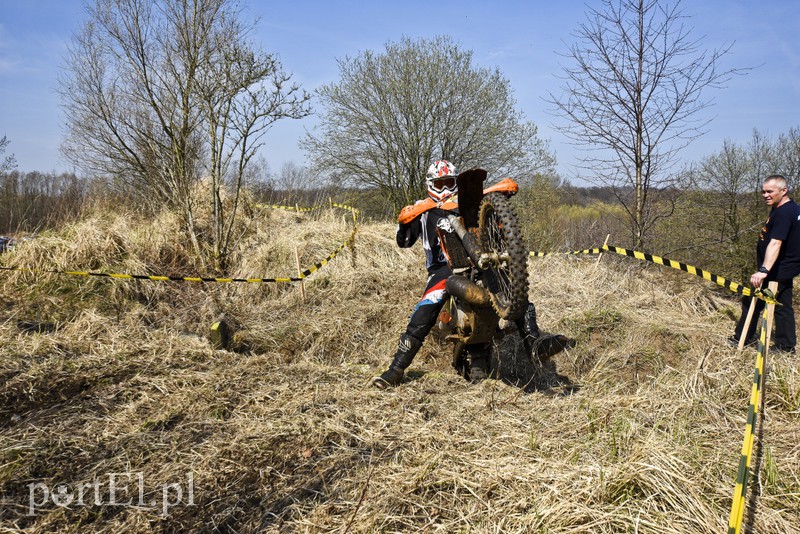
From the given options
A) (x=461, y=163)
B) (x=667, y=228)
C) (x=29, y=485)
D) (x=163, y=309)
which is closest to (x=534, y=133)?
(x=461, y=163)

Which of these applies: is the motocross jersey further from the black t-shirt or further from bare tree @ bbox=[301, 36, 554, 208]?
bare tree @ bbox=[301, 36, 554, 208]

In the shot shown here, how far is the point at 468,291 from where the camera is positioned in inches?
149

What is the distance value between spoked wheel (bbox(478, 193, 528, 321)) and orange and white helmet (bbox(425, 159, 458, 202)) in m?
0.63

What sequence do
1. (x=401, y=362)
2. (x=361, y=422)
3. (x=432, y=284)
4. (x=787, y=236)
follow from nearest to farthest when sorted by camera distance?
(x=361, y=422), (x=401, y=362), (x=432, y=284), (x=787, y=236)

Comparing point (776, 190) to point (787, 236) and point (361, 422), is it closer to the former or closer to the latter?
point (787, 236)

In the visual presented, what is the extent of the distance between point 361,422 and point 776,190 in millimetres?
4776

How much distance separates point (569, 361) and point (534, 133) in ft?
50.8

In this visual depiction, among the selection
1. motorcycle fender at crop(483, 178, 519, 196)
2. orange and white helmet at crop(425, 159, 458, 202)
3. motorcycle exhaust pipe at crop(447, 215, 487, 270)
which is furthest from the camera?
orange and white helmet at crop(425, 159, 458, 202)

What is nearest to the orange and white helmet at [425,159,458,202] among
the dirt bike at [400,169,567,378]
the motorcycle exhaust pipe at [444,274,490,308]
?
the dirt bike at [400,169,567,378]

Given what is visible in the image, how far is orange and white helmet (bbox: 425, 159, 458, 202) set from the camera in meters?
4.50

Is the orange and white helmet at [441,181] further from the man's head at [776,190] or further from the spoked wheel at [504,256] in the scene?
the man's head at [776,190]

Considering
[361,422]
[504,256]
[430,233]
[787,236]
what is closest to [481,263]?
[504,256]

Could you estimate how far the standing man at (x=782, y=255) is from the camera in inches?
188

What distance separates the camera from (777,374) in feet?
10.7
